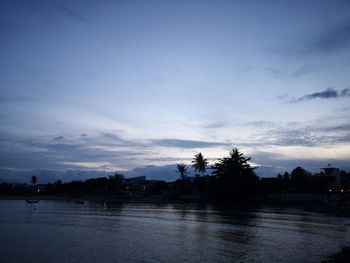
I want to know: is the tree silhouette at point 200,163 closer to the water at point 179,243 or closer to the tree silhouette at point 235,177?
the tree silhouette at point 235,177

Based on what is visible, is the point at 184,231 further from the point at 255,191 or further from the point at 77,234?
the point at 255,191

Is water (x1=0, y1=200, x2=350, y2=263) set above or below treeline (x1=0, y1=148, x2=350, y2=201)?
below

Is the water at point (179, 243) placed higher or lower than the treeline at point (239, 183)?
lower

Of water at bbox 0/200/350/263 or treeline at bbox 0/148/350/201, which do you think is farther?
treeline at bbox 0/148/350/201

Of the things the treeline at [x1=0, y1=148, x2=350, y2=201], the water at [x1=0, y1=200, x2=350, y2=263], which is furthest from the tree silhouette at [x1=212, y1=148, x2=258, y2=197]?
the water at [x1=0, y1=200, x2=350, y2=263]

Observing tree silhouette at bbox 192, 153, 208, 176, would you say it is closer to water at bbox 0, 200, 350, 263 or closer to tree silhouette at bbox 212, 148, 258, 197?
tree silhouette at bbox 212, 148, 258, 197

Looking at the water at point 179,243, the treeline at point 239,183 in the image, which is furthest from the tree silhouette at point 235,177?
the water at point 179,243

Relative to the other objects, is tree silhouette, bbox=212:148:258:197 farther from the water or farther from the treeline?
the water

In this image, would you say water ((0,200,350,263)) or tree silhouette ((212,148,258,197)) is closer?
water ((0,200,350,263))

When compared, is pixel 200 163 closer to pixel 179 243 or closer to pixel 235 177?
pixel 235 177

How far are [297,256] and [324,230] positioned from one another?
777 inches

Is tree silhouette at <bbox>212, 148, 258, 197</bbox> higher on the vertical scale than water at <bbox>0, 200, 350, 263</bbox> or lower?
higher

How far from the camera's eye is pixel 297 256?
32250 millimetres

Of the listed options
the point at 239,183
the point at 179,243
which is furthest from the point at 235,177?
the point at 179,243
